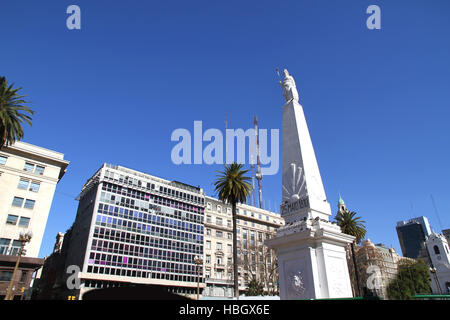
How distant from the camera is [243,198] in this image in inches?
1379

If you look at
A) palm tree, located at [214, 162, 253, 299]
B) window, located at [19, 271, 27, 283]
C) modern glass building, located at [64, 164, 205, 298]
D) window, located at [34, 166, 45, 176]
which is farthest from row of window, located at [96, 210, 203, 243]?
palm tree, located at [214, 162, 253, 299]

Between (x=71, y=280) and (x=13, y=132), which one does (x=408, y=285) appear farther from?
(x=13, y=132)

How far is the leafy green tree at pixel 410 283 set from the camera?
66.8 metres

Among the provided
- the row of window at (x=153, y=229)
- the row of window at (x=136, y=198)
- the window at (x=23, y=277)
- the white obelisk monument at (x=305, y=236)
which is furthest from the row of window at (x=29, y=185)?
the white obelisk monument at (x=305, y=236)

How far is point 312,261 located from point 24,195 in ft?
136

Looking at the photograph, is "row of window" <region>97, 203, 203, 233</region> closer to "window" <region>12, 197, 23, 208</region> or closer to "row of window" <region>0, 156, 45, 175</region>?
"row of window" <region>0, 156, 45, 175</region>

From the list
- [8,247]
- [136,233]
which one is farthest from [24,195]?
[136,233]

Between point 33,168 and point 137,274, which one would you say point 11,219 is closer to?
point 33,168

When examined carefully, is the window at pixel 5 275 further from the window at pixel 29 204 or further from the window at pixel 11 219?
the window at pixel 29 204

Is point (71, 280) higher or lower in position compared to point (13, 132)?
lower

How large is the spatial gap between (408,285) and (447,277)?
43.5 ft

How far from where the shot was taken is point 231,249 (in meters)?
64.1
